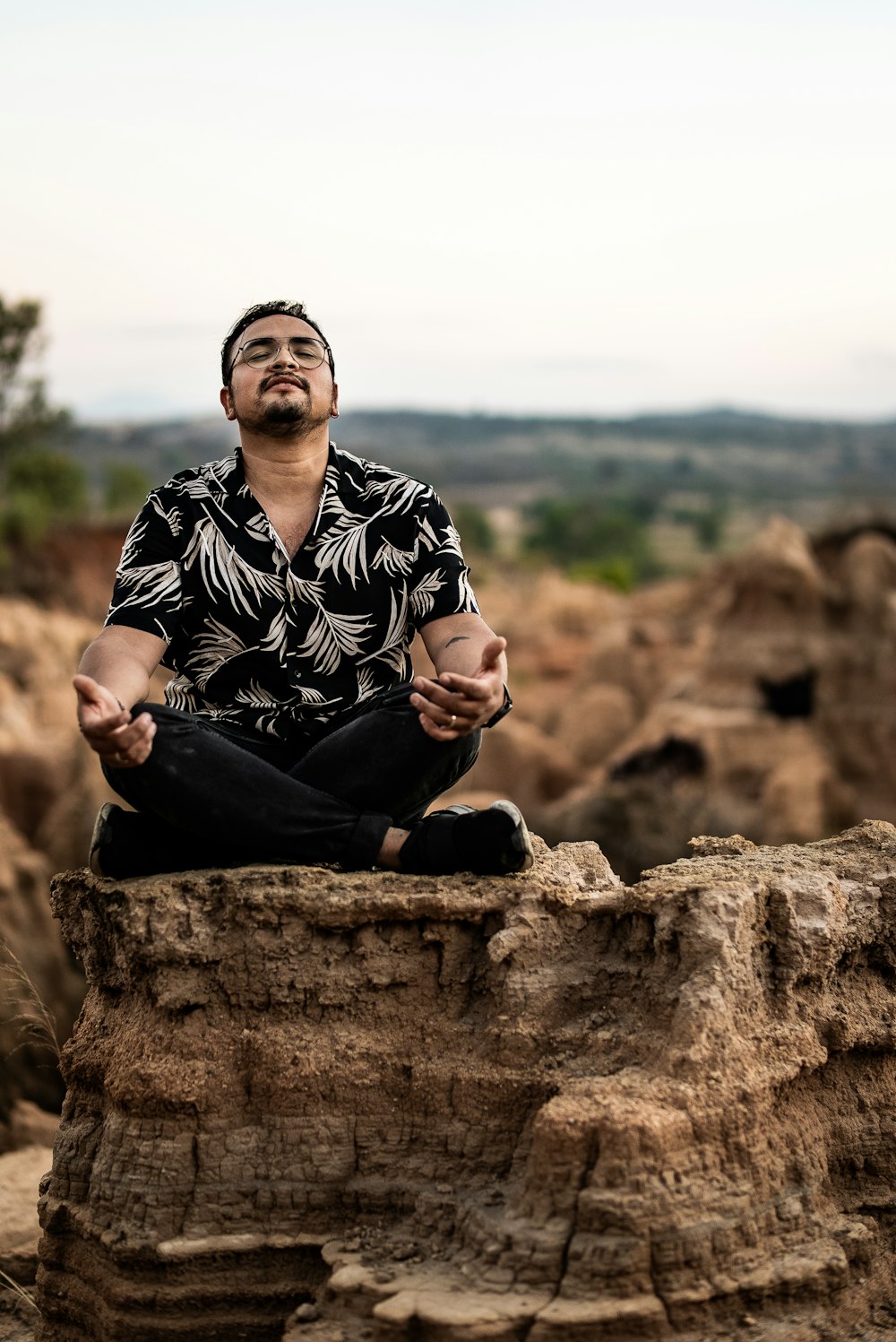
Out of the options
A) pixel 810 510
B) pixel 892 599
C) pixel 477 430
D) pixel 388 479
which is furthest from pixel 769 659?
pixel 477 430

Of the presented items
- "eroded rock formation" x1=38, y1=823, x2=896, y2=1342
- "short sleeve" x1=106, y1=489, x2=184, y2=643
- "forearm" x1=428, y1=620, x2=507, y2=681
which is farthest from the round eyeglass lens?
"eroded rock formation" x1=38, y1=823, x2=896, y2=1342

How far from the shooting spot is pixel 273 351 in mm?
3996

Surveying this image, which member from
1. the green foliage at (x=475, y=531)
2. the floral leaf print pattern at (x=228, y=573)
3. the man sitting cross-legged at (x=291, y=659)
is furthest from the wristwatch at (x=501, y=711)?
the green foliage at (x=475, y=531)

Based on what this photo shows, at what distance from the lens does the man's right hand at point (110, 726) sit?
339 cm

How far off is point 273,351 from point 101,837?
1295 mm

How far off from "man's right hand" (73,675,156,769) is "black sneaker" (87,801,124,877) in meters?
0.26

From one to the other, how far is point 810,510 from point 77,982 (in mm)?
66421

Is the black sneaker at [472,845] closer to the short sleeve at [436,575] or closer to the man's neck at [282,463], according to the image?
the short sleeve at [436,575]

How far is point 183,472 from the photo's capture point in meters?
3.99

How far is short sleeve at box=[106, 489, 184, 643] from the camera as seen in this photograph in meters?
3.79

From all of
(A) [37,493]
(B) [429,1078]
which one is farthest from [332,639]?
(A) [37,493]

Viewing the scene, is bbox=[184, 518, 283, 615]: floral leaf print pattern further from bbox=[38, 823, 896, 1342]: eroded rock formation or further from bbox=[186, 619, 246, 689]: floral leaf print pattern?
bbox=[38, 823, 896, 1342]: eroded rock formation

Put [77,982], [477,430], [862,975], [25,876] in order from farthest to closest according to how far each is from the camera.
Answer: [477,430] → [25,876] → [77,982] → [862,975]

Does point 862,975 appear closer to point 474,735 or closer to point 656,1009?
point 656,1009
